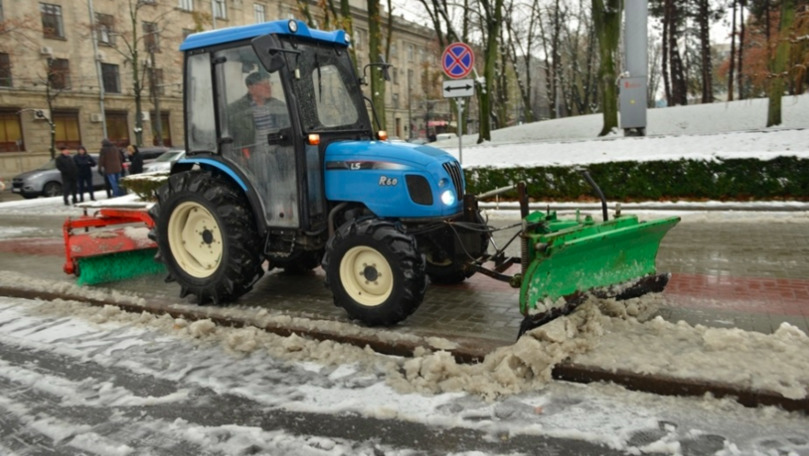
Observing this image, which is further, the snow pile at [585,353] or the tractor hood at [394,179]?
the tractor hood at [394,179]

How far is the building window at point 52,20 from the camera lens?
3525cm

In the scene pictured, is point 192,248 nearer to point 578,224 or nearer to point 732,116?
point 578,224

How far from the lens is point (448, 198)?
5.36m

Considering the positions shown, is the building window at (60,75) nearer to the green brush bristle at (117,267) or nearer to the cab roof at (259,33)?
the green brush bristle at (117,267)

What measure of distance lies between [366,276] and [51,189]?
2275cm

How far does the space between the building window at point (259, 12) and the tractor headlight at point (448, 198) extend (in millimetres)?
44871

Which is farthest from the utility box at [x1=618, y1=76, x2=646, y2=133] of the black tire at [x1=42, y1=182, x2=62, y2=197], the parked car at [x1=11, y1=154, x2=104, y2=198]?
the black tire at [x1=42, y1=182, x2=62, y2=197]

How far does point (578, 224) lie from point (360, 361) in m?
2.20

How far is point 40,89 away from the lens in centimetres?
3494

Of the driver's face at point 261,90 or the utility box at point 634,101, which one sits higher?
the utility box at point 634,101

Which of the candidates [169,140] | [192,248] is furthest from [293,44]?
[169,140]

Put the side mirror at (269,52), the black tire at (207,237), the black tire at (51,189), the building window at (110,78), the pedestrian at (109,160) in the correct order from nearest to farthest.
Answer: the side mirror at (269,52) < the black tire at (207,237) < the pedestrian at (109,160) < the black tire at (51,189) < the building window at (110,78)

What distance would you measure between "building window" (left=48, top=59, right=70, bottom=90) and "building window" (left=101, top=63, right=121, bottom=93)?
88.3 inches

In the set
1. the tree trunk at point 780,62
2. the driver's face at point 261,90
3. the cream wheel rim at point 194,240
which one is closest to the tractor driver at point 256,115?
the driver's face at point 261,90
